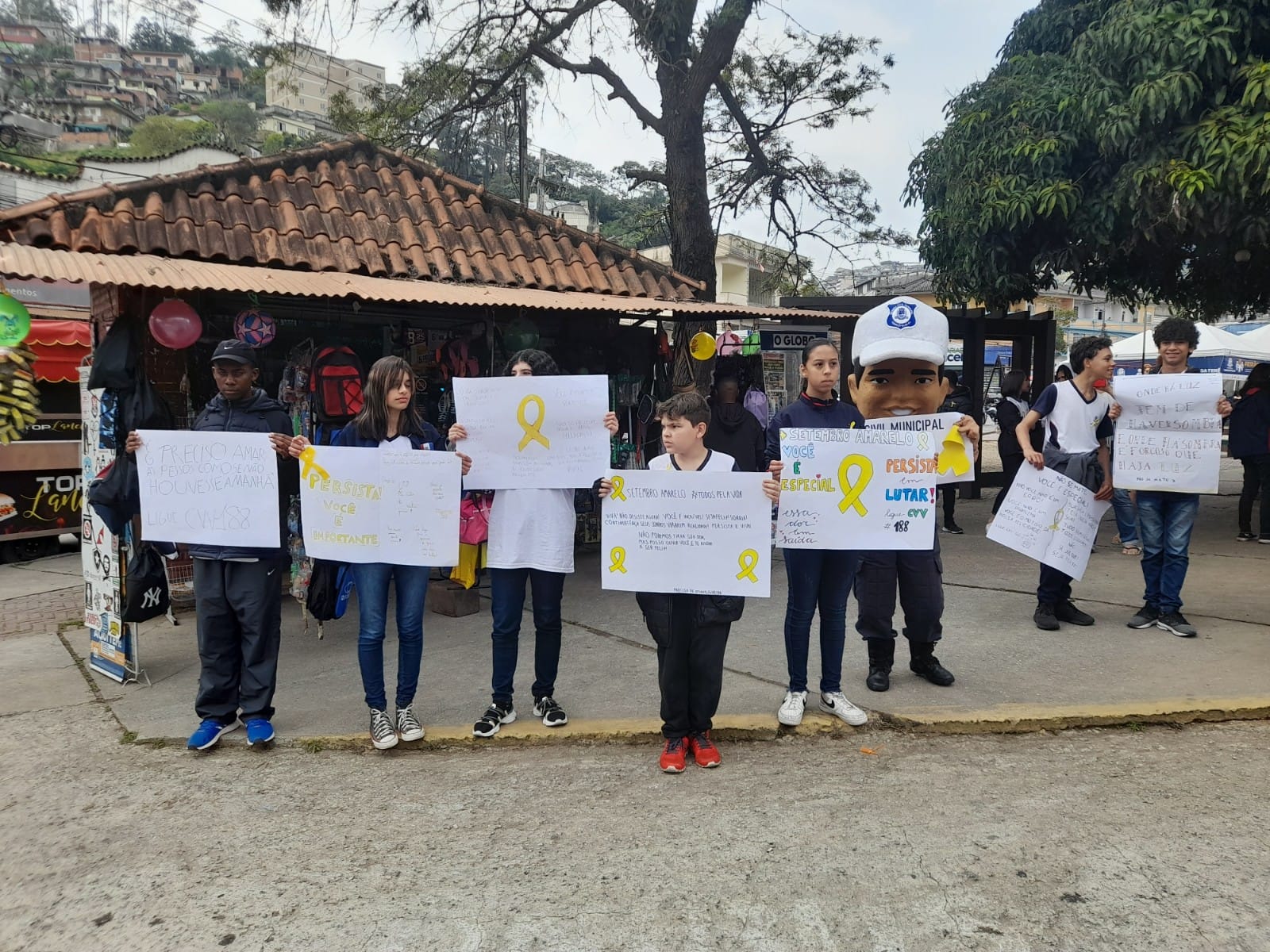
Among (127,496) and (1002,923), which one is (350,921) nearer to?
(1002,923)

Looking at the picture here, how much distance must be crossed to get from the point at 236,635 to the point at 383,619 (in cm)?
77

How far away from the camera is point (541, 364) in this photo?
4.17 m

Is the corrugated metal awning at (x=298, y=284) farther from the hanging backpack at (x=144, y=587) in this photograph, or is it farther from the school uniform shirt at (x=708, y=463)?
the school uniform shirt at (x=708, y=463)

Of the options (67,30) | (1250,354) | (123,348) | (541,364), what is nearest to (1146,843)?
(541,364)

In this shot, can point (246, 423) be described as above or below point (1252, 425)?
below

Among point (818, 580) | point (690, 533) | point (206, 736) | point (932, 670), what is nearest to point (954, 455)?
point (818, 580)

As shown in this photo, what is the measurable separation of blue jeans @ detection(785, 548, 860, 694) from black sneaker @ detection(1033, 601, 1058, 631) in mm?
2317

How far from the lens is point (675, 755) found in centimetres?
368

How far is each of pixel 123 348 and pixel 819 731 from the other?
4366 millimetres

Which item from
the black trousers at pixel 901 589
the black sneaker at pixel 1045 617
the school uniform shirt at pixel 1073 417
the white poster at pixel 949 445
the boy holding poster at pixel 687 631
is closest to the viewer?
the boy holding poster at pixel 687 631

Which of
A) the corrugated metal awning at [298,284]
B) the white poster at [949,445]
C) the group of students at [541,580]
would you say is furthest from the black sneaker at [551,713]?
the corrugated metal awning at [298,284]

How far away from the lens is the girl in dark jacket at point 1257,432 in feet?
28.5

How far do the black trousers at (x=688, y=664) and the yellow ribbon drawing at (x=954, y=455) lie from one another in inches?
56.5

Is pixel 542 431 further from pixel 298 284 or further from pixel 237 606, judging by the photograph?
pixel 298 284
